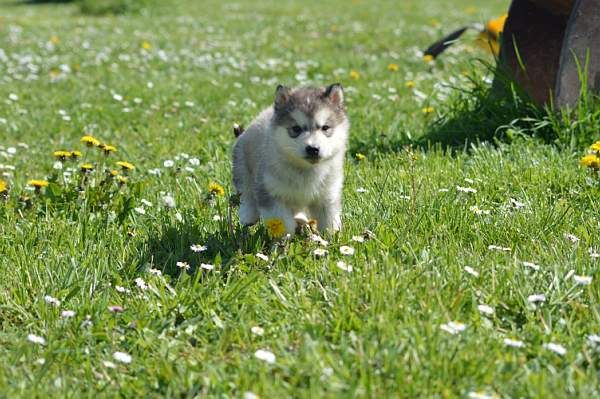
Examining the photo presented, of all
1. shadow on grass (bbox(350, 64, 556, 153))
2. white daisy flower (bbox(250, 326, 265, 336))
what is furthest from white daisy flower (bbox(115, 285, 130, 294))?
shadow on grass (bbox(350, 64, 556, 153))

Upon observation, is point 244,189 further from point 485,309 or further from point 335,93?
point 485,309

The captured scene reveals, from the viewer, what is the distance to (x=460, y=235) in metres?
4.30

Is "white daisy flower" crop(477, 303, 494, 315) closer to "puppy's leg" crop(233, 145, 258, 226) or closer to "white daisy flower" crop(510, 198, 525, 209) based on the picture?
"white daisy flower" crop(510, 198, 525, 209)

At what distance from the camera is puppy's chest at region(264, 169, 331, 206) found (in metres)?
4.40

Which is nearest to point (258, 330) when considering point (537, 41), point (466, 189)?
point (466, 189)

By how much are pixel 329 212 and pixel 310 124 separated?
50 cm

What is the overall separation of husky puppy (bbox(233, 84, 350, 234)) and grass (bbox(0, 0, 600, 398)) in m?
0.17

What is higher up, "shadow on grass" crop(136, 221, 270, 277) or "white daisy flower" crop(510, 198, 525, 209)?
"white daisy flower" crop(510, 198, 525, 209)

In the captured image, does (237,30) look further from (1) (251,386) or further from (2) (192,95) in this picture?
(1) (251,386)

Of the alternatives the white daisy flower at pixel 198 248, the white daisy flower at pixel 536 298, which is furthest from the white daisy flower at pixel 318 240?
the white daisy flower at pixel 536 298

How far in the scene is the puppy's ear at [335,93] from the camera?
4.54m

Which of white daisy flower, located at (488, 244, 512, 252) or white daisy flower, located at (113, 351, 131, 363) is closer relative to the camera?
white daisy flower, located at (113, 351, 131, 363)

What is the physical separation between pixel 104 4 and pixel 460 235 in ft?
63.5

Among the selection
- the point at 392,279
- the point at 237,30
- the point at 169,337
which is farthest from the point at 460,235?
the point at 237,30
